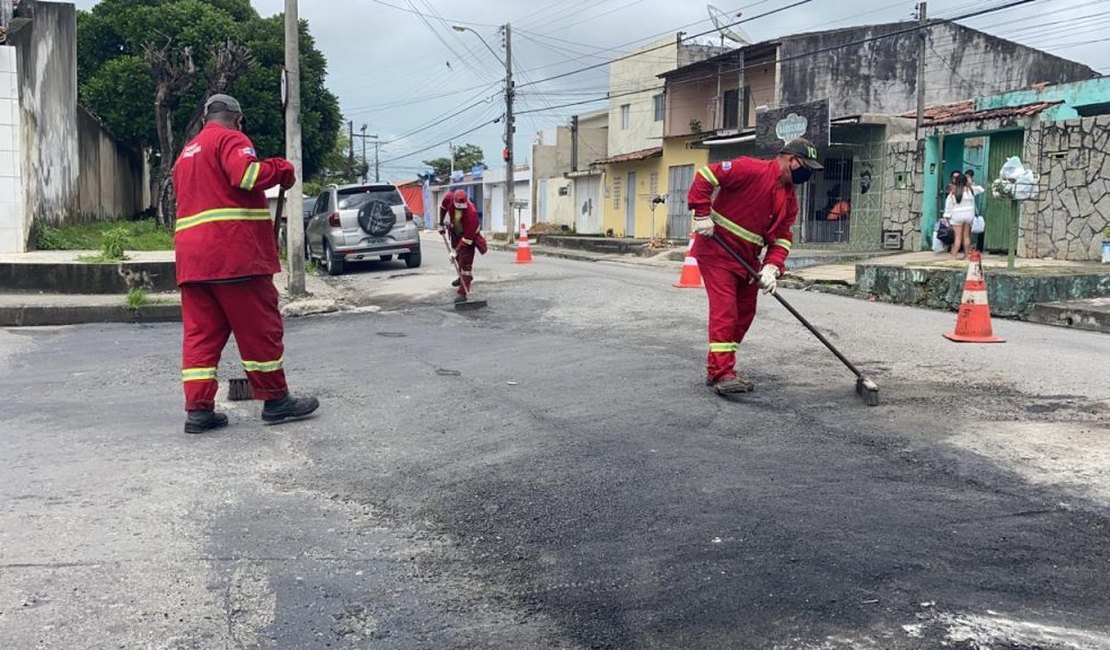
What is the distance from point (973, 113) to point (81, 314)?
52.5ft

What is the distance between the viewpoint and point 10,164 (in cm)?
1235

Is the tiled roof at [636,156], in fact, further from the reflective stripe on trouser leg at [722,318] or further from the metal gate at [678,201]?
the reflective stripe on trouser leg at [722,318]

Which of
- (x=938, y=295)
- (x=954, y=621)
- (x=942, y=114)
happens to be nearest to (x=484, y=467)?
(x=954, y=621)

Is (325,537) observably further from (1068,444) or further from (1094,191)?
(1094,191)

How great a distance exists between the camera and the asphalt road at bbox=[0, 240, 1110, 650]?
2883 millimetres

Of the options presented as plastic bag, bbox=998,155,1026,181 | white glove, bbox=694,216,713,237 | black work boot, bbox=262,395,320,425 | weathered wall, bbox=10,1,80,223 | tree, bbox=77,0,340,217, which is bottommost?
black work boot, bbox=262,395,320,425

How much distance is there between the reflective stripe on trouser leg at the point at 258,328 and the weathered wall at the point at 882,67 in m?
22.7

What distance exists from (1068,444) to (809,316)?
5.27 m

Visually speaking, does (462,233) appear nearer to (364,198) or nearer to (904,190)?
(364,198)

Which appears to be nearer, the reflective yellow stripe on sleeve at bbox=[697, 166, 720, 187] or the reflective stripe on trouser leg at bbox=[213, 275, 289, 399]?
the reflective stripe on trouser leg at bbox=[213, 275, 289, 399]

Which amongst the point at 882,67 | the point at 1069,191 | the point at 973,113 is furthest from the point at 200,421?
the point at 882,67

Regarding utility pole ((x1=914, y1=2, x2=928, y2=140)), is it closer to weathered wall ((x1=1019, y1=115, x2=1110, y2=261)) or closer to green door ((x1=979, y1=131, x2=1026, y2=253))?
green door ((x1=979, y1=131, x2=1026, y2=253))

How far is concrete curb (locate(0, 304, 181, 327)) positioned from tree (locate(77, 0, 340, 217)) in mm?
11704

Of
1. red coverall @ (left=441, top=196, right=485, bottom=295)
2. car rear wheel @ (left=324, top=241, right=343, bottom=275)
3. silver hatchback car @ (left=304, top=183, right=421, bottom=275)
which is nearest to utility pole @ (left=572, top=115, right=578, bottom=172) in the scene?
silver hatchback car @ (left=304, top=183, right=421, bottom=275)
